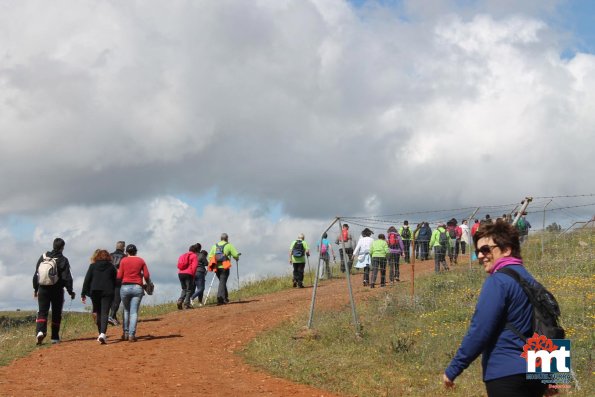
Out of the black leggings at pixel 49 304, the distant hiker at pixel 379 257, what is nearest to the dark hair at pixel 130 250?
the black leggings at pixel 49 304

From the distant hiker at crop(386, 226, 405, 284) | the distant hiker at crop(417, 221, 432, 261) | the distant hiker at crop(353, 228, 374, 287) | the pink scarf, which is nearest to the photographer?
the pink scarf

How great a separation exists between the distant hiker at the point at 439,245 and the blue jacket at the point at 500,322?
19.1 m

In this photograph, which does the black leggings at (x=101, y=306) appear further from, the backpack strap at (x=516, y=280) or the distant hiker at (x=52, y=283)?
the backpack strap at (x=516, y=280)

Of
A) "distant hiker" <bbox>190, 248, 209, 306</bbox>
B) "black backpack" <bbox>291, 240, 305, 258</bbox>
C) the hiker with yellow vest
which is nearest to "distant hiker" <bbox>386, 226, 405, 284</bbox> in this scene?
"black backpack" <bbox>291, 240, 305, 258</bbox>

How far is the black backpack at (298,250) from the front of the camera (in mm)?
25172

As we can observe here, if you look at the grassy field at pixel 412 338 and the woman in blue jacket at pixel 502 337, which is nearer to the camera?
the woman in blue jacket at pixel 502 337

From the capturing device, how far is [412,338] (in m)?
14.2

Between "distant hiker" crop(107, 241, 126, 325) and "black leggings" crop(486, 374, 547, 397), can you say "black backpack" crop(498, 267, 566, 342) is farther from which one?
"distant hiker" crop(107, 241, 126, 325)

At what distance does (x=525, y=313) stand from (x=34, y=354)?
475 inches

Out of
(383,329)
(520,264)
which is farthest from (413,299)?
(520,264)

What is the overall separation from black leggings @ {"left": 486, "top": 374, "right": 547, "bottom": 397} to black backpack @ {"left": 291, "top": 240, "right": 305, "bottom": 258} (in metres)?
20.3

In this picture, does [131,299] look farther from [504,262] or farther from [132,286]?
[504,262]

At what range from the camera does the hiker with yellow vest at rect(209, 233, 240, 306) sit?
22000 millimetres

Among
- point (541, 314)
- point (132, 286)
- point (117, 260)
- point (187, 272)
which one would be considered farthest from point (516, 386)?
point (187, 272)
